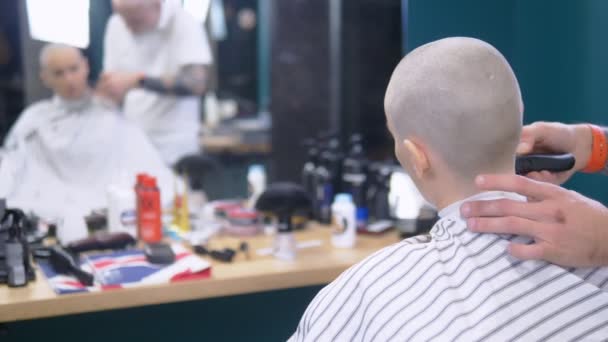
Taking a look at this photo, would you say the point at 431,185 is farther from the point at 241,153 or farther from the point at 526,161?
the point at 241,153

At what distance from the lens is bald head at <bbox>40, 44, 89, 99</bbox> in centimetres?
253

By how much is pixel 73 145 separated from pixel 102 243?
2.65 feet

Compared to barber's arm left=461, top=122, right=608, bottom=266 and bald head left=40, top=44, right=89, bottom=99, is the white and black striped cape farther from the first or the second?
bald head left=40, top=44, right=89, bottom=99

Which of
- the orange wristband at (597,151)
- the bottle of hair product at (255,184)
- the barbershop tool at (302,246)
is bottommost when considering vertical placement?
the barbershop tool at (302,246)

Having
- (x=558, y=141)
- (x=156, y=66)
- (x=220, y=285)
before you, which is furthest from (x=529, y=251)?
(x=156, y=66)

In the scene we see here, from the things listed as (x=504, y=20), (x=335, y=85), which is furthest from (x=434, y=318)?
(x=335, y=85)

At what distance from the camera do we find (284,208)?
205cm

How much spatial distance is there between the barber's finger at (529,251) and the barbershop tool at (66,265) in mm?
1131

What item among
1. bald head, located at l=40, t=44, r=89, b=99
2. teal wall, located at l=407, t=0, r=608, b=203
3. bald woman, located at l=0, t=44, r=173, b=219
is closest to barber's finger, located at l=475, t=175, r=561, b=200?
teal wall, located at l=407, t=0, r=608, b=203

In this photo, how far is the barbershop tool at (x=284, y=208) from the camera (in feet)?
6.34

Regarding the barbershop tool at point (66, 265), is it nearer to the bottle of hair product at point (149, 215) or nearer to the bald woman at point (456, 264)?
the bottle of hair product at point (149, 215)

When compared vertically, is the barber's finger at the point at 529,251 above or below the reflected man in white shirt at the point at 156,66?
below

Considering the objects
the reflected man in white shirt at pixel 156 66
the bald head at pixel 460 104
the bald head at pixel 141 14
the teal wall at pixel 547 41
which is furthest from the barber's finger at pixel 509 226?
the bald head at pixel 141 14

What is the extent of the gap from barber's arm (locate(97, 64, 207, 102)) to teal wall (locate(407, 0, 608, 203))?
1469 mm
